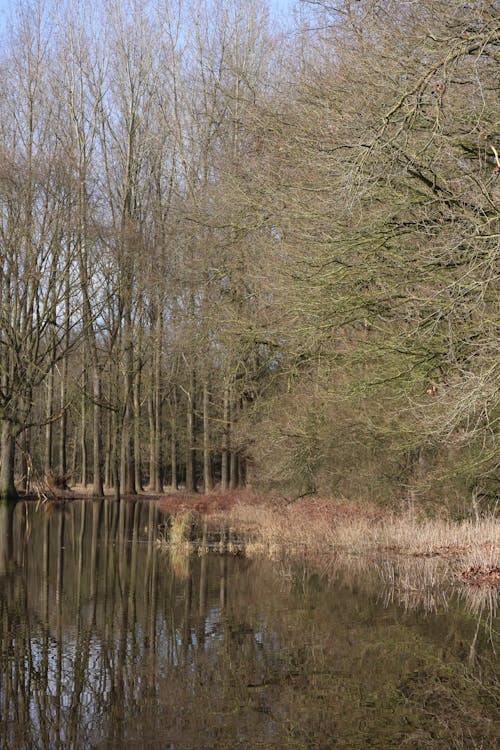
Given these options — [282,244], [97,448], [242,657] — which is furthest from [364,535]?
[97,448]

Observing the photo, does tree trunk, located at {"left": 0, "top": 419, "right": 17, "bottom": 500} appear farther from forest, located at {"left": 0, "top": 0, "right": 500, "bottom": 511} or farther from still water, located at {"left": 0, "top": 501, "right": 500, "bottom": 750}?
still water, located at {"left": 0, "top": 501, "right": 500, "bottom": 750}

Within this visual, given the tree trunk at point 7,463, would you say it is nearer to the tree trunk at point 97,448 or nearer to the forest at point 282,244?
the forest at point 282,244

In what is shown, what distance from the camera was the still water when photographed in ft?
20.2

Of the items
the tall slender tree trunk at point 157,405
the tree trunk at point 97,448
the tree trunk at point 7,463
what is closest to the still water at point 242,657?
the tree trunk at point 7,463

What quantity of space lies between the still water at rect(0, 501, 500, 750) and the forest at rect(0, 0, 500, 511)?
1.71 meters

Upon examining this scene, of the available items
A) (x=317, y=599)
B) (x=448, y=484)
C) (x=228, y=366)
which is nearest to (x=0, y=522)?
(x=228, y=366)

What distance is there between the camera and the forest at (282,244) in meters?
10.9

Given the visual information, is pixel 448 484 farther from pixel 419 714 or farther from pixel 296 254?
pixel 419 714

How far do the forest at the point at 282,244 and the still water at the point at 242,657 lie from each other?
67.2 inches

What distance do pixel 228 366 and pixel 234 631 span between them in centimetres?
1208

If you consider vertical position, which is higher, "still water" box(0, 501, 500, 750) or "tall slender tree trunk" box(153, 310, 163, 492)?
"tall slender tree trunk" box(153, 310, 163, 492)

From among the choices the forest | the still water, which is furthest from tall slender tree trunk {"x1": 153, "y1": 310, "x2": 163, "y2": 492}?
the still water

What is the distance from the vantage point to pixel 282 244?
1543cm

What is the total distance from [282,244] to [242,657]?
8.55 meters
